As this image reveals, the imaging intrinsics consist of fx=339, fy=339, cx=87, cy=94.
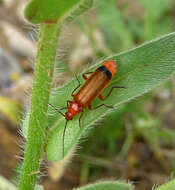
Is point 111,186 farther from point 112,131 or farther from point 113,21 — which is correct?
point 113,21

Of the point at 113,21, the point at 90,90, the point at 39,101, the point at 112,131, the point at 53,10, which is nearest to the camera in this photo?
the point at 53,10

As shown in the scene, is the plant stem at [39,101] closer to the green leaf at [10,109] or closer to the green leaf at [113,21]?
the green leaf at [10,109]

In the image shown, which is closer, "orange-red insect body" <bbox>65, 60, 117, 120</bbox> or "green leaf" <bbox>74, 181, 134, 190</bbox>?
"green leaf" <bbox>74, 181, 134, 190</bbox>

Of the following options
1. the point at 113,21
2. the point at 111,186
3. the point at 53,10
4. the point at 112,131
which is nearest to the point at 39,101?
the point at 53,10

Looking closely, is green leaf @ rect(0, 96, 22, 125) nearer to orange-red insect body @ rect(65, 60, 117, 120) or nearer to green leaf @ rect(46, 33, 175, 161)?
orange-red insect body @ rect(65, 60, 117, 120)

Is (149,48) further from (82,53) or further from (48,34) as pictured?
(82,53)

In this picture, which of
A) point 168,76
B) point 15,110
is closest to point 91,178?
point 15,110

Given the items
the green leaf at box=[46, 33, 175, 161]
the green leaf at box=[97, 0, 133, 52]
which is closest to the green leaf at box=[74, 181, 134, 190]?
the green leaf at box=[46, 33, 175, 161]
